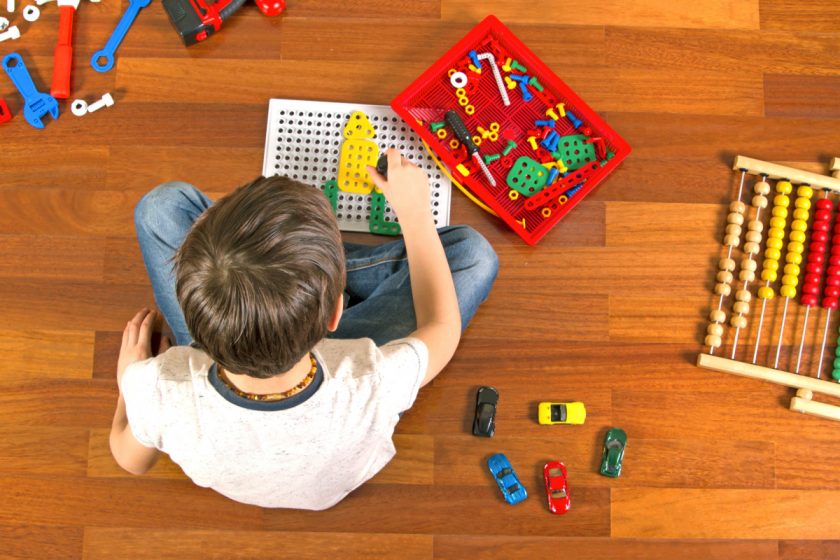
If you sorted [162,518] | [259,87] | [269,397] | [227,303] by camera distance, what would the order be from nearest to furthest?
[227,303] → [269,397] → [162,518] → [259,87]

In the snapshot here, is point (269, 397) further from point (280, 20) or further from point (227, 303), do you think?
point (280, 20)

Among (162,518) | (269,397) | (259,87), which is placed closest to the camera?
(269,397)

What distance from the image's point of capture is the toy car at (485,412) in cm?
119

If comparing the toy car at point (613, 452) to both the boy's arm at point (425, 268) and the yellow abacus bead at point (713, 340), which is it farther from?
the boy's arm at point (425, 268)

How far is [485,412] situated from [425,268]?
29cm

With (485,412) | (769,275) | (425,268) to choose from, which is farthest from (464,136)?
(769,275)

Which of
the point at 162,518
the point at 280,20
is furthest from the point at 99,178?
the point at 162,518

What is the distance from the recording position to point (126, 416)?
43.1 inches

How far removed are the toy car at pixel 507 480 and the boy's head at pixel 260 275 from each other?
0.56 m

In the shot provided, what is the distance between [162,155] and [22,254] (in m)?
Result: 0.27

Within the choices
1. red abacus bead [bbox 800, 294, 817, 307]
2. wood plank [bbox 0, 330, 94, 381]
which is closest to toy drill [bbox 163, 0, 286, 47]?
wood plank [bbox 0, 330, 94, 381]

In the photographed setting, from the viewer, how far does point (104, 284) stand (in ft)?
4.06

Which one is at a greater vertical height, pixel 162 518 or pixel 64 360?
pixel 64 360

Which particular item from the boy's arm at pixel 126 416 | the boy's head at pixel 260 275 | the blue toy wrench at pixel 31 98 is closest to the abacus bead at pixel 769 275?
the boy's head at pixel 260 275
